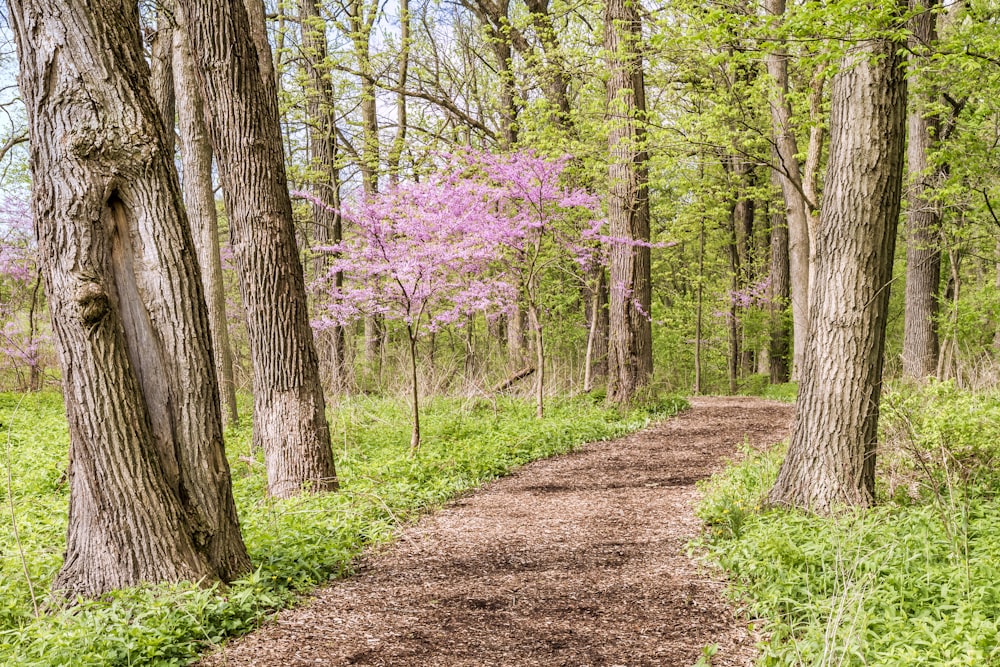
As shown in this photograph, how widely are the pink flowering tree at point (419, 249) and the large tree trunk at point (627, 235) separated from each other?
176cm

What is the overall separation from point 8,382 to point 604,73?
1289cm

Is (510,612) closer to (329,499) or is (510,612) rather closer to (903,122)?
(329,499)

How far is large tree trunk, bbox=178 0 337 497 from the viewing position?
5102mm

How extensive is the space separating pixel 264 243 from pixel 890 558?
15.3 feet

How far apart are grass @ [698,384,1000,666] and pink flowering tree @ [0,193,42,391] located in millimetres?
13400

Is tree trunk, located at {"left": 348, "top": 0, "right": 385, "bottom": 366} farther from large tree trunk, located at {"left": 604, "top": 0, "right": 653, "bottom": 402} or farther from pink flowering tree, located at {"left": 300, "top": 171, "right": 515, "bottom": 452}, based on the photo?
large tree trunk, located at {"left": 604, "top": 0, "right": 653, "bottom": 402}

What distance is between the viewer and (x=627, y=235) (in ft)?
31.9

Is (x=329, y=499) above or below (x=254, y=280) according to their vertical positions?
below

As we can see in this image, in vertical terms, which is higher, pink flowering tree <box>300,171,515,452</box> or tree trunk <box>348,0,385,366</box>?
tree trunk <box>348,0,385,366</box>

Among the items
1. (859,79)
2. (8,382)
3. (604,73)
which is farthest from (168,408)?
(8,382)

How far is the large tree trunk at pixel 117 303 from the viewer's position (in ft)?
10.1

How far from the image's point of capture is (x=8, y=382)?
43.5ft

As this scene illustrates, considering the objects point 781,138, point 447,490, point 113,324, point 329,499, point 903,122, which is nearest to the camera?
point 113,324

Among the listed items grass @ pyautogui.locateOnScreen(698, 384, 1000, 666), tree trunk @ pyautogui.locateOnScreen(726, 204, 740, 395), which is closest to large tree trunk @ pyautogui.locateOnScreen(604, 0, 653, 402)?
grass @ pyautogui.locateOnScreen(698, 384, 1000, 666)
